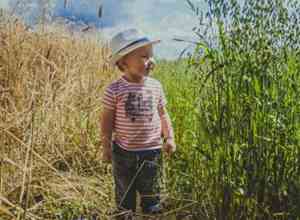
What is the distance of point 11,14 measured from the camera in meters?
4.04

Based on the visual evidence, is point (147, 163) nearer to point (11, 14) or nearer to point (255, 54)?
point (255, 54)

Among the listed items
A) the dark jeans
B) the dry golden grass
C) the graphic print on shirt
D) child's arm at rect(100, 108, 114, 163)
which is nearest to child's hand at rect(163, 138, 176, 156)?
the dark jeans

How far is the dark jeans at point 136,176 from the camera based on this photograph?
2.73 meters

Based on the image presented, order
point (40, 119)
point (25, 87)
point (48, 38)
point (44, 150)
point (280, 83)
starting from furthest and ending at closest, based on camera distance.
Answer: point (48, 38) → point (25, 87) → point (44, 150) → point (40, 119) → point (280, 83)

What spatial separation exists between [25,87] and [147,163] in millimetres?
1455

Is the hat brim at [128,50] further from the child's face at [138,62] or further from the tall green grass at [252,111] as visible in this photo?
the tall green grass at [252,111]

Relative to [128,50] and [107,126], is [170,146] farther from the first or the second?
[128,50]

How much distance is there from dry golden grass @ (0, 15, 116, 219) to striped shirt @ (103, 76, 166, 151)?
1.07 ft

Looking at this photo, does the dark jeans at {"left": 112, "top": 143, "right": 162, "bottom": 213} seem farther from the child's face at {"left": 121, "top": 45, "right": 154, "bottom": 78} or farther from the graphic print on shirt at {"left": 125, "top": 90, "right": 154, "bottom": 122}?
the child's face at {"left": 121, "top": 45, "right": 154, "bottom": 78}

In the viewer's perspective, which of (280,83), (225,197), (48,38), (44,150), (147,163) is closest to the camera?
(280,83)

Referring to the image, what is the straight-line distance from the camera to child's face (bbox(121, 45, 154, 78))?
8.94ft

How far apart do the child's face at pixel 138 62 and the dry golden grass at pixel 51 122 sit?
0.39m

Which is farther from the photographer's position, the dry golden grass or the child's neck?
the dry golden grass

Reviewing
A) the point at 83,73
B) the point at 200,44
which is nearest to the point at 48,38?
the point at 83,73
